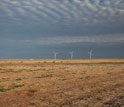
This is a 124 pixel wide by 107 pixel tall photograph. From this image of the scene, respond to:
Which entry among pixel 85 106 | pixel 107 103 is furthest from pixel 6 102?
pixel 107 103

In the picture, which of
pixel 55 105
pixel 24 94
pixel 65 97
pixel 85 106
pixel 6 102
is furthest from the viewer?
pixel 24 94

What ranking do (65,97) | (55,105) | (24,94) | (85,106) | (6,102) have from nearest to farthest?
(85,106) → (55,105) → (6,102) → (65,97) → (24,94)

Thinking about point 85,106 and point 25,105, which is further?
point 25,105

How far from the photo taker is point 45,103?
15.7 meters

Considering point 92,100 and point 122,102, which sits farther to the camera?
point 92,100

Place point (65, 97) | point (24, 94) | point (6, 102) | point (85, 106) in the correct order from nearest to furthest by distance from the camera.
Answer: point (85, 106), point (6, 102), point (65, 97), point (24, 94)

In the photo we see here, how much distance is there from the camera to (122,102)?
14.4 m

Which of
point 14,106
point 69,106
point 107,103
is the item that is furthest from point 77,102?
point 14,106

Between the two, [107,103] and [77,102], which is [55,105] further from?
[107,103]

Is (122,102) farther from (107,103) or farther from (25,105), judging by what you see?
(25,105)

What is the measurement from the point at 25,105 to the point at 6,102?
198 centimetres

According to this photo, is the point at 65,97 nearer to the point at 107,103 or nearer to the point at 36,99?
the point at 36,99

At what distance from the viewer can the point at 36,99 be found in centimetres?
1717

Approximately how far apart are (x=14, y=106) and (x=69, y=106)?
160 inches
